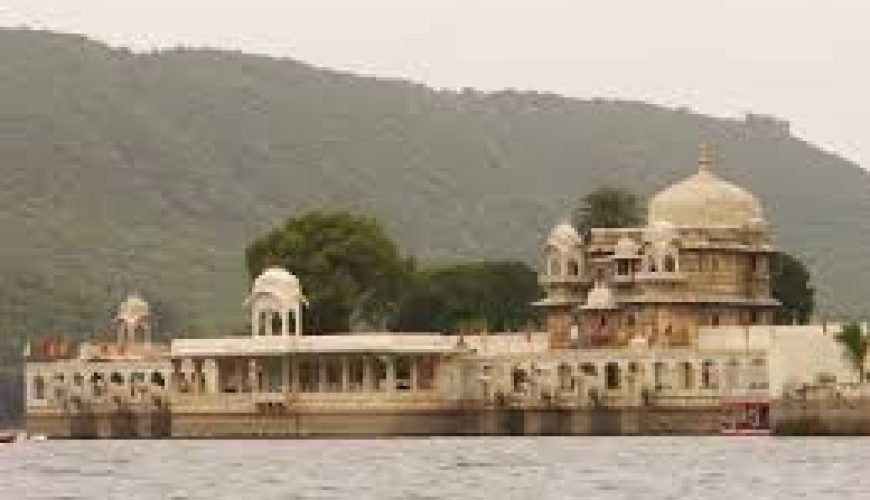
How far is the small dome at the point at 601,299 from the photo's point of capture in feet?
495

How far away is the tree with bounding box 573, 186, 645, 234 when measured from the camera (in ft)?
587

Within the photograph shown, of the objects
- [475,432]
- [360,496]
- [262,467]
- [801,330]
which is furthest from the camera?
[475,432]

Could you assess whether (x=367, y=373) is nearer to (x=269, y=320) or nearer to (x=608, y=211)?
(x=269, y=320)

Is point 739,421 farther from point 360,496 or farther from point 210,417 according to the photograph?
point 360,496

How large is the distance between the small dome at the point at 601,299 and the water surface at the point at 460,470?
1857 centimetres

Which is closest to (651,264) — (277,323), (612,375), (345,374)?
(612,375)

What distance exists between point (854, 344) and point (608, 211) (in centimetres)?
4470

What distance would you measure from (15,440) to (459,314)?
84.5ft

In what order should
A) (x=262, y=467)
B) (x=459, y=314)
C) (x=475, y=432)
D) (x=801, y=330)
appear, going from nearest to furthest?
(x=262, y=467) → (x=801, y=330) → (x=475, y=432) → (x=459, y=314)

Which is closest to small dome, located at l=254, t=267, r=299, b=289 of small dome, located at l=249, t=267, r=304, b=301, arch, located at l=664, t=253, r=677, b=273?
small dome, located at l=249, t=267, r=304, b=301

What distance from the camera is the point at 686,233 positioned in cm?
15388

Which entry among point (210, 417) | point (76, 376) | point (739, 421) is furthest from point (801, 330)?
point (76, 376)

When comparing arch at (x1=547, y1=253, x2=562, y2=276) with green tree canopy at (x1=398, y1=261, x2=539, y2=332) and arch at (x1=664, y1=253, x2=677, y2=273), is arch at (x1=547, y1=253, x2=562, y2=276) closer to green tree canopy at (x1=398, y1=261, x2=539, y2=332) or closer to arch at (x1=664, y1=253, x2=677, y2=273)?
green tree canopy at (x1=398, y1=261, x2=539, y2=332)

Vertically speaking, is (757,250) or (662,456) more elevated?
(757,250)
